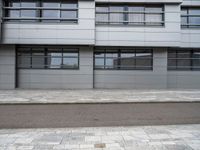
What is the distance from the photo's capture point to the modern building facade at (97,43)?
1570 cm

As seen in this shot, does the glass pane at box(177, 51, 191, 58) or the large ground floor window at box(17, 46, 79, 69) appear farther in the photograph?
the glass pane at box(177, 51, 191, 58)

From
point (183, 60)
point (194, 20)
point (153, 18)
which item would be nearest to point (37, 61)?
point (153, 18)

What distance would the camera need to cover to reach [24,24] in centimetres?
1566

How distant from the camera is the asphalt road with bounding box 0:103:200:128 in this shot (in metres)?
6.74

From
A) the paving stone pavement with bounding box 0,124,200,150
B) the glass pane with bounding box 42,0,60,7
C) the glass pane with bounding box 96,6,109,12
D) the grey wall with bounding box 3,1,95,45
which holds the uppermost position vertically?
the glass pane with bounding box 42,0,60,7

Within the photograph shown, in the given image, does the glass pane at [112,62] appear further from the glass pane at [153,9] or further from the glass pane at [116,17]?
the glass pane at [153,9]

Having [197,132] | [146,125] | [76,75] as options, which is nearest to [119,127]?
[146,125]

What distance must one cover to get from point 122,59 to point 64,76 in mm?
Answer: 5574

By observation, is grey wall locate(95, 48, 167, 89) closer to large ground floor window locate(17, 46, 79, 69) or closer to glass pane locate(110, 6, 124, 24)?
large ground floor window locate(17, 46, 79, 69)

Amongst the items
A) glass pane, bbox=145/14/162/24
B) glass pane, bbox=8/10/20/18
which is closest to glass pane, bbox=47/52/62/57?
glass pane, bbox=8/10/20/18

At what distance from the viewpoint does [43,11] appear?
16.4m

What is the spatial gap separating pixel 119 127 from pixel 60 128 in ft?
6.48

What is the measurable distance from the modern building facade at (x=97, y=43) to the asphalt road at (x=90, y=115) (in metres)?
7.46

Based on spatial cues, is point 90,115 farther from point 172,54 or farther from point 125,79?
point 172,54
